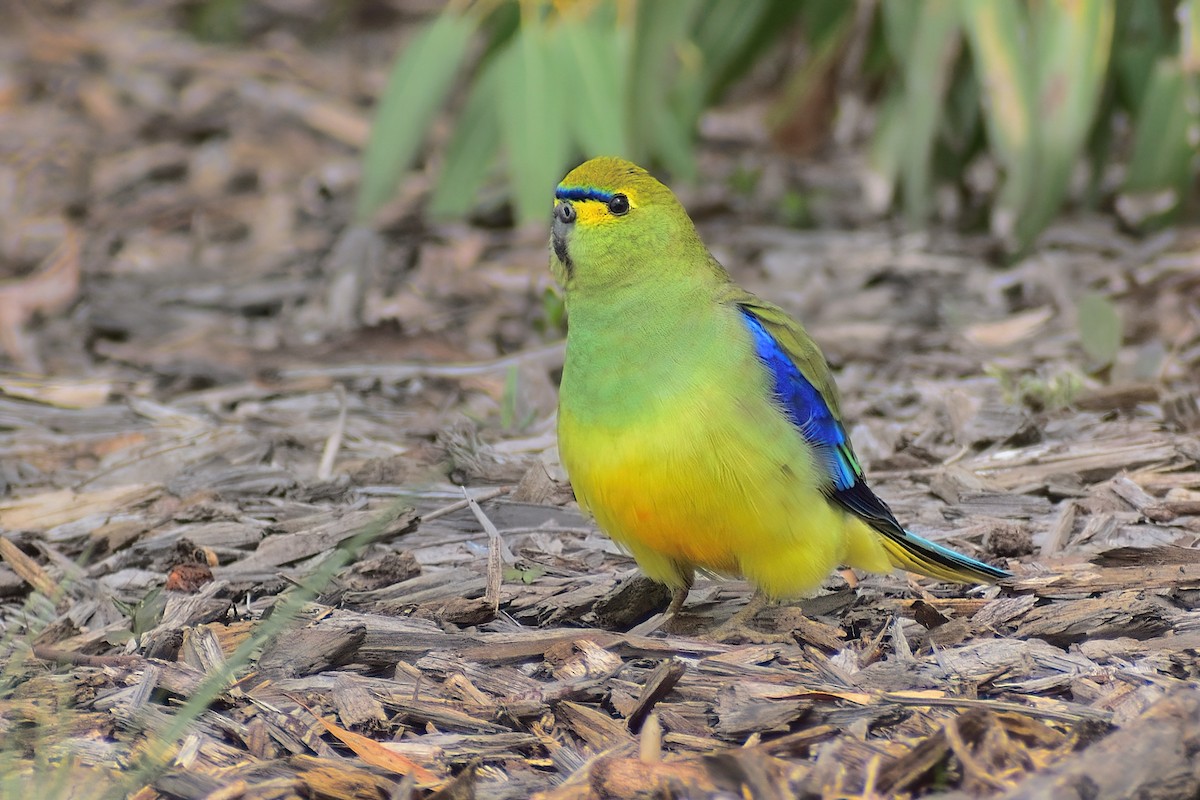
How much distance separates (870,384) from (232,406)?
2.36 m

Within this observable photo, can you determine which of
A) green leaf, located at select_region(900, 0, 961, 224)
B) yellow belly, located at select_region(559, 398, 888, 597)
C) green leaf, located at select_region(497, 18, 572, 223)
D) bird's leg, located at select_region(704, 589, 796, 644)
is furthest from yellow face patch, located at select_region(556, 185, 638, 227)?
green leaf, located at select_region(900, 0, 961, 224)

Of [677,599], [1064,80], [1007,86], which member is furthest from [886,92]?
[677,599]

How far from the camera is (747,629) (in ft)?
11.2

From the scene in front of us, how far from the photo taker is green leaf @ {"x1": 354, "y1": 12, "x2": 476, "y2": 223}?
6.25 metres

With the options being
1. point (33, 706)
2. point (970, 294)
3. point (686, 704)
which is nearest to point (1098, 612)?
point (686, 704)

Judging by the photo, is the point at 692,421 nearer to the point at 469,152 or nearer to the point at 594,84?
the point at 594,84

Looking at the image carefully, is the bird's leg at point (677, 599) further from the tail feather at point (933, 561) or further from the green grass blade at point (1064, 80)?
the green grass blade at point (1064, 80)

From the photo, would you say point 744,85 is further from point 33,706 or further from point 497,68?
point 33,706

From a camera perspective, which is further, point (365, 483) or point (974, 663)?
→ point (365, 483)

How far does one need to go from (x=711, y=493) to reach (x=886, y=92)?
4.43 meters

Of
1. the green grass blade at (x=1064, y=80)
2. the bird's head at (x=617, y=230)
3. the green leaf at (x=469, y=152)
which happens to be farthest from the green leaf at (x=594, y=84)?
the bird's head at (x=617, y=230)

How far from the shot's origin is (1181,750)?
2.48 meters

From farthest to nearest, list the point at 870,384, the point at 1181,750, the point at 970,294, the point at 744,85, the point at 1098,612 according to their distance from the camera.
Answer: the point at 744,85 → the point at 970,294 → the point at 870,384 → the point at 1098,612 → the point at 1181,750

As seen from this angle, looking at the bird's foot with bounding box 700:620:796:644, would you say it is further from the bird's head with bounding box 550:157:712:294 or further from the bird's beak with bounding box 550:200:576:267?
the bird's beak with bounding box 550:200:576:267
